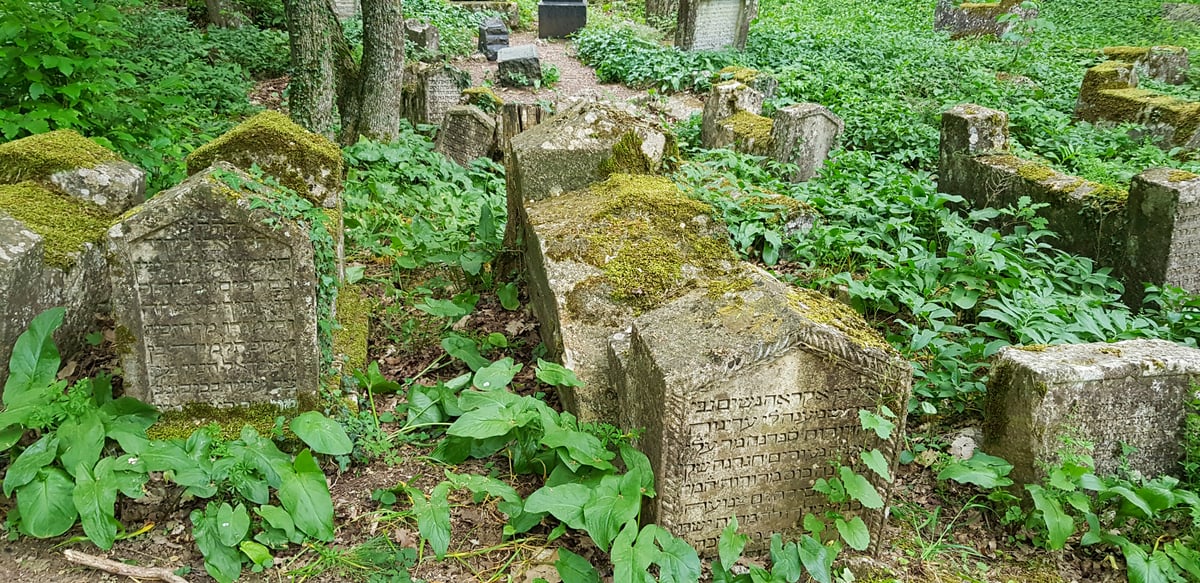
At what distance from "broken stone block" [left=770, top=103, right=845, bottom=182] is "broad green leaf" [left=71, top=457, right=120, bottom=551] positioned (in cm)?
612

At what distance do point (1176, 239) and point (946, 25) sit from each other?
493 inches

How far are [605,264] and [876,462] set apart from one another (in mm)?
1886

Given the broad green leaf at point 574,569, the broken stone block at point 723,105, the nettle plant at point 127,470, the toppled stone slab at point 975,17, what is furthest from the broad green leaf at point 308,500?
the toppled stone slab at point 975,17

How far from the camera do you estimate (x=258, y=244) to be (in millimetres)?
3504

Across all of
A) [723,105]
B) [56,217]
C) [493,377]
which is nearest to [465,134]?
[723,105]

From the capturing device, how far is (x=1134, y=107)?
29.0ft

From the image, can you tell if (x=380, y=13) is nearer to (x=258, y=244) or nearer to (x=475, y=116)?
(x=475, y=116)

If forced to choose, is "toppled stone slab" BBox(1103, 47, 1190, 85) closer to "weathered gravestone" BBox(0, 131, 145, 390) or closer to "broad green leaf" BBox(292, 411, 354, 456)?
"broad green leaf" BBox(292, 411, 354, 456)

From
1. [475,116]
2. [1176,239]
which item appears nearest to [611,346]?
[1176,239]

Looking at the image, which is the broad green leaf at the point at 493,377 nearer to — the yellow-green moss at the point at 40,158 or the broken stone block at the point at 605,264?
the broken stone block at the point at 605,264

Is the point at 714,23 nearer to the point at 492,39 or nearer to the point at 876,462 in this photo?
the point at 492,39

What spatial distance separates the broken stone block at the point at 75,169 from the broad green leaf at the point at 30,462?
1.83 meters

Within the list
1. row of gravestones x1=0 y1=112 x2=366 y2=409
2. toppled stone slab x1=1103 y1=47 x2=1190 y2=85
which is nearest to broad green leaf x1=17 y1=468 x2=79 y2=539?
row of gravestones x1=0 y1=112 x2=366 y2=409

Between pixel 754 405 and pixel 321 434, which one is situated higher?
pixel 754 405
